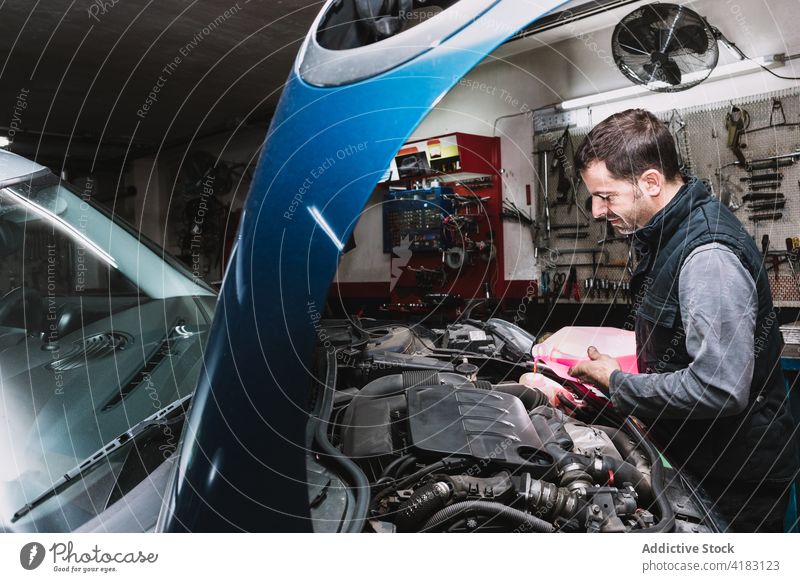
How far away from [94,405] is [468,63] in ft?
2.69

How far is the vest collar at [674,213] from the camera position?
3.61 feet

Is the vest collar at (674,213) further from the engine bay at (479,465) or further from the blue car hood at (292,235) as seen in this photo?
the blue car hood at (292,235)

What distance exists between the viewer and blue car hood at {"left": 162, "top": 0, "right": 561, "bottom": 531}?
0.74m

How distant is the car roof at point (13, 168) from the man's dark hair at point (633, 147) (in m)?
1.18

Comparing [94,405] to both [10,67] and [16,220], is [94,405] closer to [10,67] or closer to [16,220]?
[16,220]

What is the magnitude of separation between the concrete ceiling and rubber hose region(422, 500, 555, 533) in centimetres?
150

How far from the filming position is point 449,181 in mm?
4672

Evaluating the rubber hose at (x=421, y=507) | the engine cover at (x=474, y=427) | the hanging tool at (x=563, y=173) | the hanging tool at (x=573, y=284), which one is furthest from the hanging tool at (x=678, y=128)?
the rubber hose at (x=421, y=507)

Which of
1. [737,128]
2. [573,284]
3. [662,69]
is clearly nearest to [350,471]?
[662,69]

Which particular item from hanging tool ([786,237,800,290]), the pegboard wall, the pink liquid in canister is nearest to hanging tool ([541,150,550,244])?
the pegboard wall

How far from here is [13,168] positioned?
3.69 ft

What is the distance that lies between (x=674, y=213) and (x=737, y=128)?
2697 millimetres

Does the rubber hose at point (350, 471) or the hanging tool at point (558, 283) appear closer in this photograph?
the rubber hose at point (350, 471)
